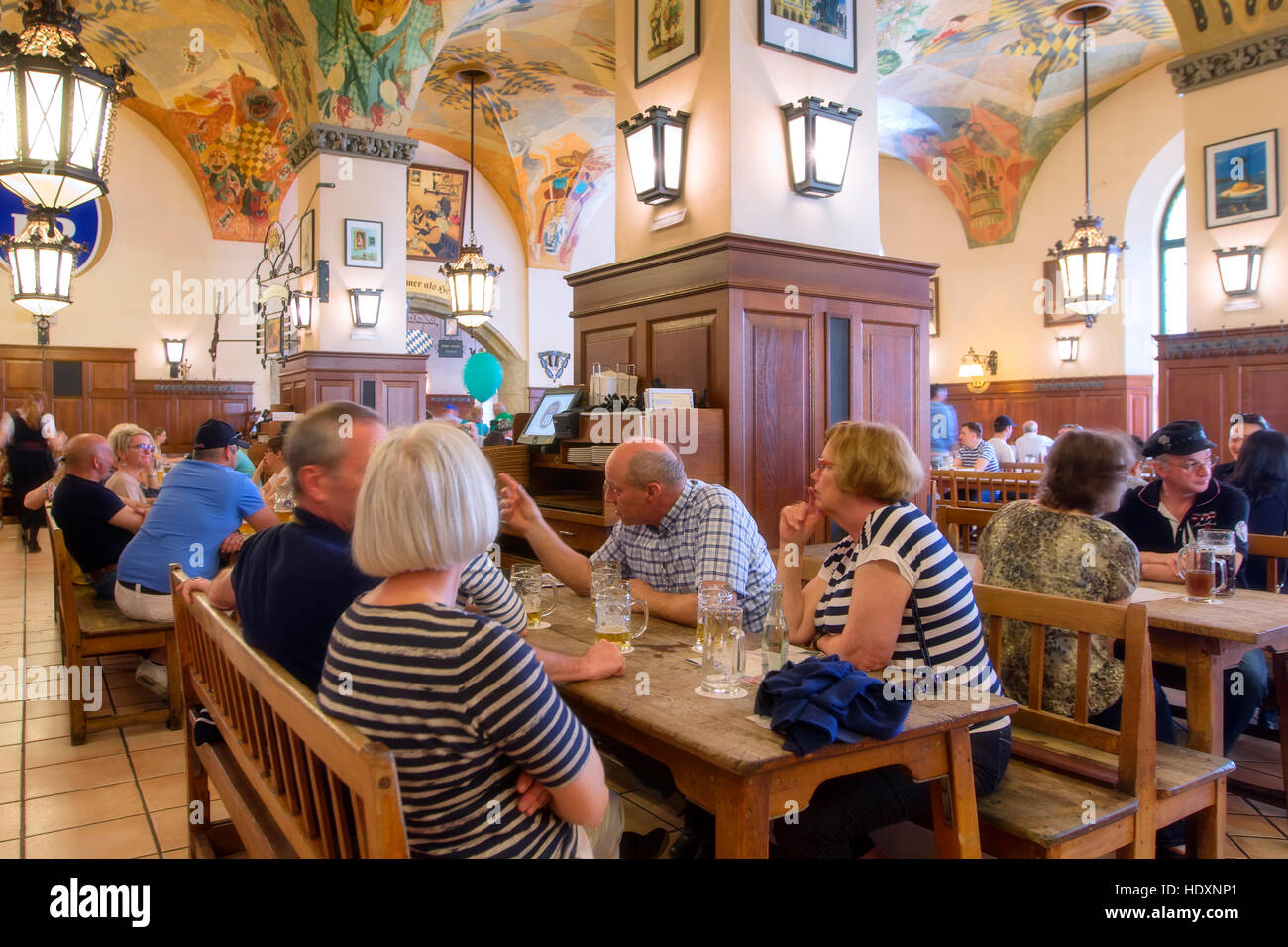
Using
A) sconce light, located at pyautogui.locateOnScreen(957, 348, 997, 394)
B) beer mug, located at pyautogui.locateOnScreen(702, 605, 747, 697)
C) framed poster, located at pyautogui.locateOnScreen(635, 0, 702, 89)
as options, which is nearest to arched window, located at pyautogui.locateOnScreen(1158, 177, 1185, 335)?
sconce light, located at pyautogui.locateOnScreen(957, 348, 997, 394)

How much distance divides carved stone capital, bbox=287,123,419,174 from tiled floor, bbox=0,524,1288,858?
530 centimetres

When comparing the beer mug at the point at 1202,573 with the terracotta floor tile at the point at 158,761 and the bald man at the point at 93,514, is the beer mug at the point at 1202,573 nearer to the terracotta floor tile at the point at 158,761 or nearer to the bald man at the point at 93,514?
the terracotta floor tile at the point at 158,761

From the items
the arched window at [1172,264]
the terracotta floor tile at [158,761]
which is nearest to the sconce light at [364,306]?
the terracotta floor tile at [158,761]

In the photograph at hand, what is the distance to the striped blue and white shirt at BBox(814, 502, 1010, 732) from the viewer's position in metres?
2.06

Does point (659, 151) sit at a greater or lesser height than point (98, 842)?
greater

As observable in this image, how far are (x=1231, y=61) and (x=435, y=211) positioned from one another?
1147 centimetres

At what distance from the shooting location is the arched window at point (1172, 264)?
12359 millimetres

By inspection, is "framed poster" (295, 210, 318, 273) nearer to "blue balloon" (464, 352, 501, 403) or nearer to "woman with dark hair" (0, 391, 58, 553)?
"blue balloon" (464, 352, 501, 403)

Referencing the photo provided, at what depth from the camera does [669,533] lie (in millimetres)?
2986

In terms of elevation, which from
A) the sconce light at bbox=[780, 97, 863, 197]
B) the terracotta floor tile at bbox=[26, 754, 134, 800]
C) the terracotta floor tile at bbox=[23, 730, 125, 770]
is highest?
the sconce light at bbox=[780, 97, 863, 197]

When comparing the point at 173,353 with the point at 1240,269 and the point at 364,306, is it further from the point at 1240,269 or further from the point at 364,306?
the point at 1240,269

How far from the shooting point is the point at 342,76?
7.79m

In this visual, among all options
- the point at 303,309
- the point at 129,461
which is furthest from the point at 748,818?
the point at 303,309
